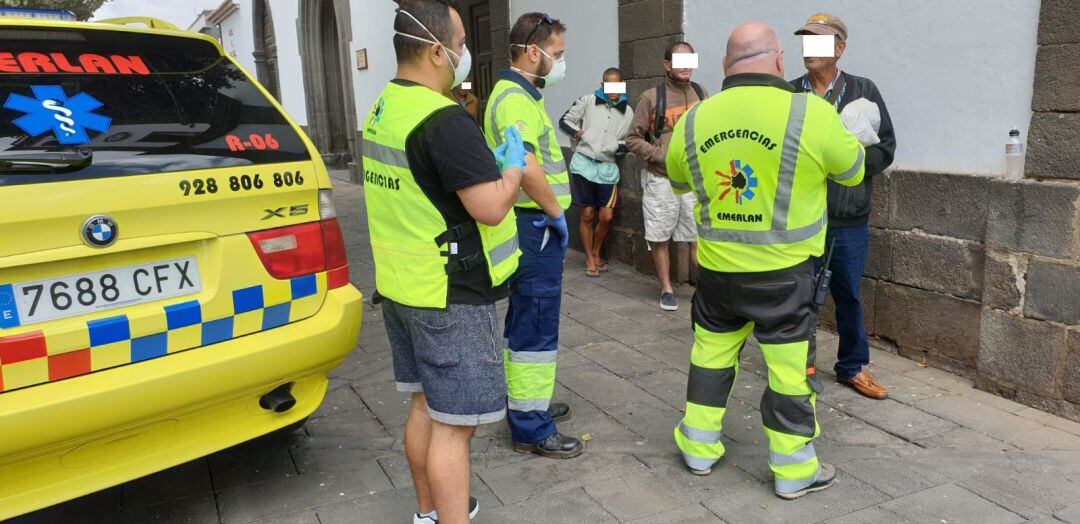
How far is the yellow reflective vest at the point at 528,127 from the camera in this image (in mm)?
3219

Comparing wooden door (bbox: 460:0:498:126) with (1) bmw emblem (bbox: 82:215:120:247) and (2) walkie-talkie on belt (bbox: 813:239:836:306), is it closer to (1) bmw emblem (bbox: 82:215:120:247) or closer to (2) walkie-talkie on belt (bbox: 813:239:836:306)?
(2) walkie-talkie on belt (bbox: 813:239:836:306)

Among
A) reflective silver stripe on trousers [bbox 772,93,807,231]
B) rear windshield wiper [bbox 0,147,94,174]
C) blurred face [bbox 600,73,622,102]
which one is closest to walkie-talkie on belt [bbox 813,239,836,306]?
reflective silver stripe on trousers [bbox 772,93,807,231]

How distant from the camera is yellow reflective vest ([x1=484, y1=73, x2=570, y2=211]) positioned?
10.6 ft

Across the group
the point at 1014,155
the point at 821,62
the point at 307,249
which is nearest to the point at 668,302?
the point at 821,62

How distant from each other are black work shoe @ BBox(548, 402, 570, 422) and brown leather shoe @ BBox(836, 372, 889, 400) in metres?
1.44

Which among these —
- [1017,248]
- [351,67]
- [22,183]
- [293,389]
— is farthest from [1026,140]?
[351,67]

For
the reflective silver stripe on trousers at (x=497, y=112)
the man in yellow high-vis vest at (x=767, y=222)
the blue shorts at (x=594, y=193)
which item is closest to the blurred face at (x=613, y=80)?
the blue shorts at (x=594, y=193)

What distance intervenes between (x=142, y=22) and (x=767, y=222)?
2455mm

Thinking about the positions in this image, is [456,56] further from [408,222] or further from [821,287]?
[821,287]

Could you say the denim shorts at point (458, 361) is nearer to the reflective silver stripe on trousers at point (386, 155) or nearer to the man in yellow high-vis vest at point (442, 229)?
the man in yellow high-vis vest at point (442, 229)

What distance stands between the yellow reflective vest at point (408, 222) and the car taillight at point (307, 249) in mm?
555

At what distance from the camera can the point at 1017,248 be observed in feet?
12.3

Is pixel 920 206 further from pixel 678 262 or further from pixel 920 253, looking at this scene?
pixel 678 262

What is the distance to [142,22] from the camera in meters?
3.10
